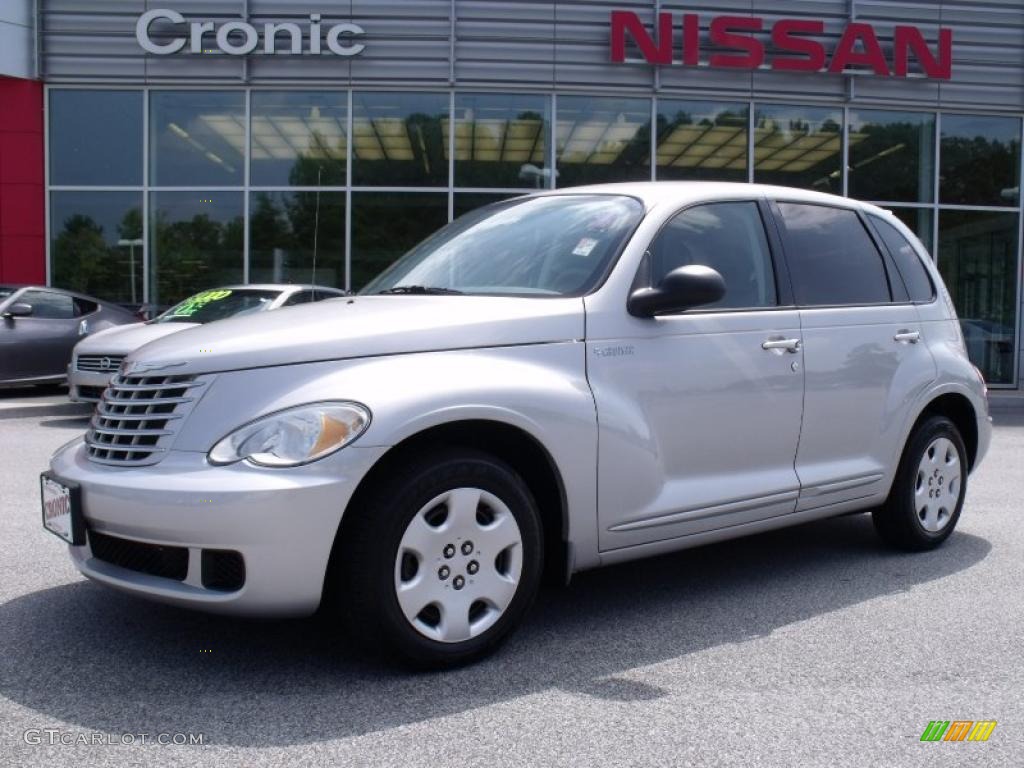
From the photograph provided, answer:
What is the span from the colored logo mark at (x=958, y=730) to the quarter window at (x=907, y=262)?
266 cm

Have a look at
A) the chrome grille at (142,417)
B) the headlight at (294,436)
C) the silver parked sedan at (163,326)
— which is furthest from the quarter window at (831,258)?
the silver parked sedan at (163,326)

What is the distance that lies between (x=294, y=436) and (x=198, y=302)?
8627 millimetres

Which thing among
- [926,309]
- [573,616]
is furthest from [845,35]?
[573,616]

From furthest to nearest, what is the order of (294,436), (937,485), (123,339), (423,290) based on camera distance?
(123,339) < (937,485) < (423,290) < (294,436)

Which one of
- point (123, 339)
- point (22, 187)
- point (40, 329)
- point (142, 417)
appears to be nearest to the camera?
point (142, 417)

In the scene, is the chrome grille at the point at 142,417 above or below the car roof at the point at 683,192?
below

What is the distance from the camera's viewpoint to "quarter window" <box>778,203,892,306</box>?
476 centimetres

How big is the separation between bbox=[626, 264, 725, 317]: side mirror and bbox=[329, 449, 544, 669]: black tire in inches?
34.6

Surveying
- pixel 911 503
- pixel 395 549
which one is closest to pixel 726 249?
pixel 911 503

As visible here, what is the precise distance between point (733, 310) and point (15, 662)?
9.68ft

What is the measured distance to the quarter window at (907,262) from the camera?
17.5 ft

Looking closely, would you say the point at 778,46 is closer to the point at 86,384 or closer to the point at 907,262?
the point at 86,384

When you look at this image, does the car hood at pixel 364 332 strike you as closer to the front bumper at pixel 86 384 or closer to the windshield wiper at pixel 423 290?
the windshield wiper at pixel 423 290

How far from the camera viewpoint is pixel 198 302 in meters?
11.3
